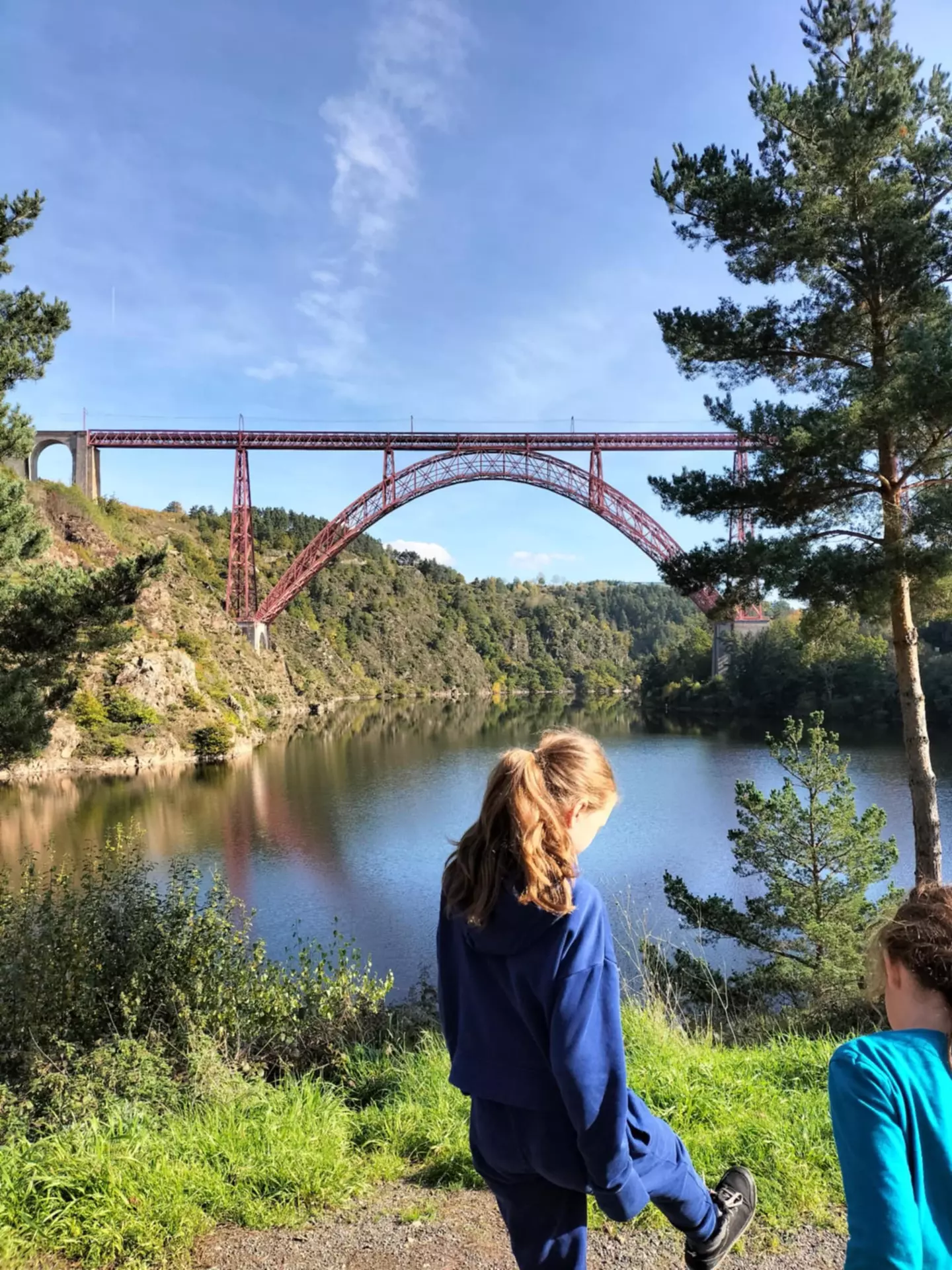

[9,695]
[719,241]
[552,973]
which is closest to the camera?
[552,973]

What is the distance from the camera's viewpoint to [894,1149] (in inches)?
32.4

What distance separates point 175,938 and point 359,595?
64.4m

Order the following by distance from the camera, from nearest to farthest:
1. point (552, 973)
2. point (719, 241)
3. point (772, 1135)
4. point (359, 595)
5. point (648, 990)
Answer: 1. point (552, 973)
2. point (772, 1135)
3. point (648, 990)
4. point (719, 241)
5. point (359, 595)

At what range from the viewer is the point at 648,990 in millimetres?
3340

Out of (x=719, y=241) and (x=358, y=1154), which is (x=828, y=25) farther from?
(x=358, y=1154)

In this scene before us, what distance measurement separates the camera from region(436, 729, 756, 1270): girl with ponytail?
43.5 inches

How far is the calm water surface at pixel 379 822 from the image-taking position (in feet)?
30.6

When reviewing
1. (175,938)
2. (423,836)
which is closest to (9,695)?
(175,938)

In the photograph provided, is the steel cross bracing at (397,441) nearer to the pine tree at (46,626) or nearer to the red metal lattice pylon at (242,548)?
the red metal lattice pylon at (242,548)

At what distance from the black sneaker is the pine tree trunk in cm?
351

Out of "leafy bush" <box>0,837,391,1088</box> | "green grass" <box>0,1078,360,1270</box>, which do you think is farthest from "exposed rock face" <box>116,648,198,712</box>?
"green grass" <box>0,1078,360,1270</box>

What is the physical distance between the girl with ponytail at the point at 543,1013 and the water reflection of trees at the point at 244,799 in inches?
200

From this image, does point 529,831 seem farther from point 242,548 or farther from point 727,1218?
point 242,548

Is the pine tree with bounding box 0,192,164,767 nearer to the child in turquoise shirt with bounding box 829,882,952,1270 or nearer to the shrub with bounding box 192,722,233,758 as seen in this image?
the child in turquoise shirt with bounding box 829,882,952,1270
